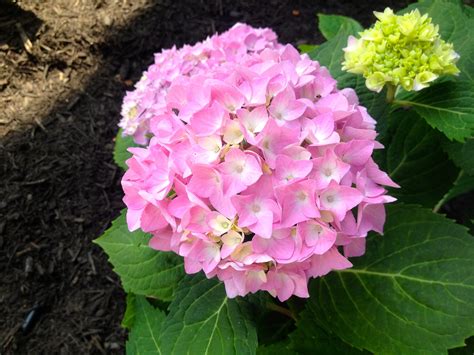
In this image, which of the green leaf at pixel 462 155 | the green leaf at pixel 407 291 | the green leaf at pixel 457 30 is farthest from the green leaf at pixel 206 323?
the green leaf at pixel 457 30

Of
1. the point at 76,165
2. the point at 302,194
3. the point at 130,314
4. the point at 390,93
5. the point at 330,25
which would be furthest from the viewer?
the point at 76,165

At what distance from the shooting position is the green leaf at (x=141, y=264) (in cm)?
105

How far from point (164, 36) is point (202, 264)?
6.30 ft

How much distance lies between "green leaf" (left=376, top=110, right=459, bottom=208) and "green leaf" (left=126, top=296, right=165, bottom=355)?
613mm

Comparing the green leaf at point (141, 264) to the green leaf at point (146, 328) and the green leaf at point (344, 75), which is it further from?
the green leaf at point (344, 75)

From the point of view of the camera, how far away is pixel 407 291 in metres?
0.93

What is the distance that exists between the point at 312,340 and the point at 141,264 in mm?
382

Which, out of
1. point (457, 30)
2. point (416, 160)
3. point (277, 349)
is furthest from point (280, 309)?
point (457, 30)

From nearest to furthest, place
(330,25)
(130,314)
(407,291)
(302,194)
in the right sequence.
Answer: (302,194) → (407,291) → (130,314) → (330,25)

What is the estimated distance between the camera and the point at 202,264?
77 centimetres

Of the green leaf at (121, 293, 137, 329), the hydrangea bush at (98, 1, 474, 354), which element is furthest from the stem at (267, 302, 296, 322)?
the green leaf at (121, 293, 137, 329)

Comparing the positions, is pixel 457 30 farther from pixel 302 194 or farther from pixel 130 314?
pixel 130 314

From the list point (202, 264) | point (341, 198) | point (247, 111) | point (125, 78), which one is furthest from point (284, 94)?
point (125, 78)

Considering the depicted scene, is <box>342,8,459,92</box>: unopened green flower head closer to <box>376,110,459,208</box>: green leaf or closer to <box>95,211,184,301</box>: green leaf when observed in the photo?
<box>376,110,459,208</box>: green leaf
